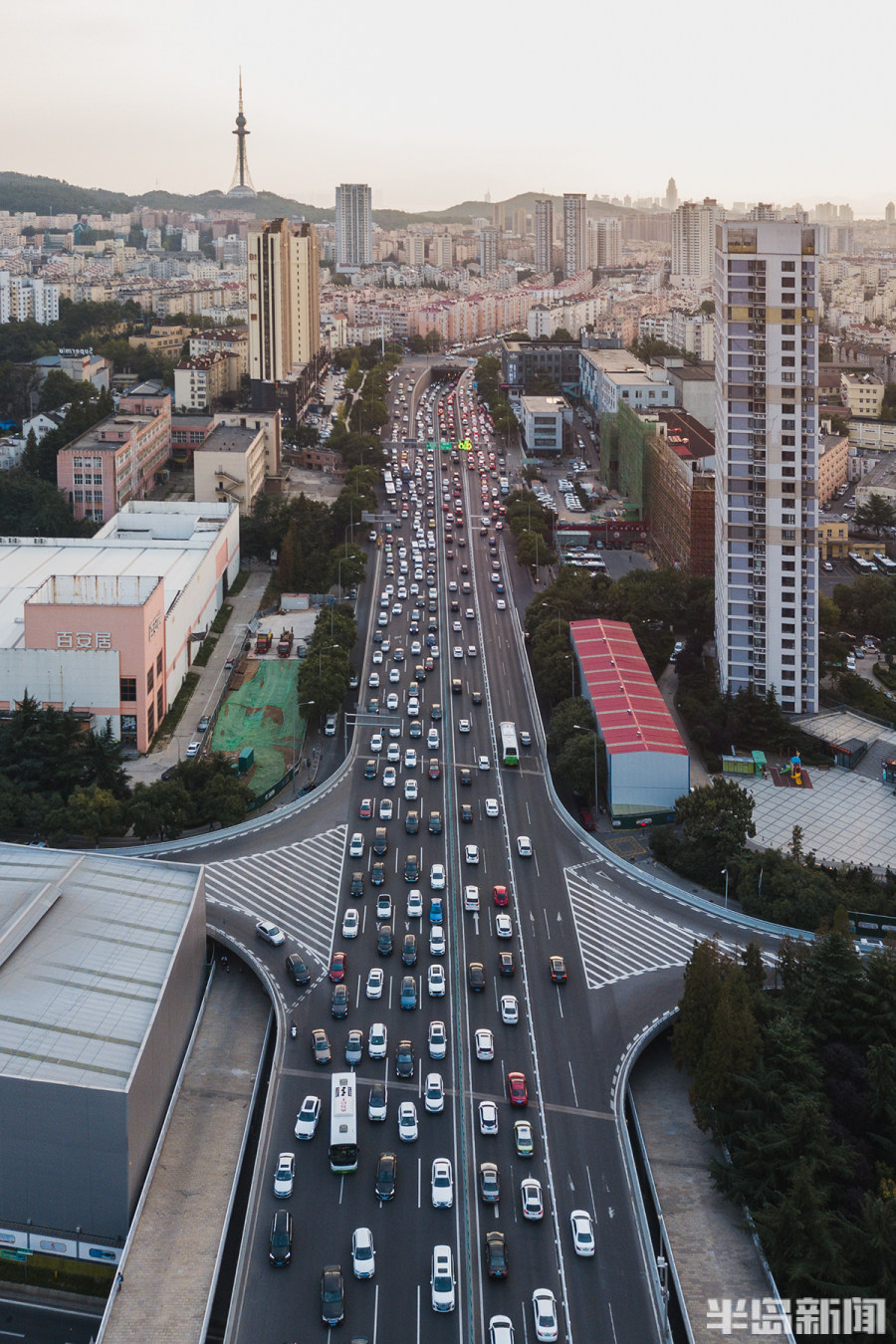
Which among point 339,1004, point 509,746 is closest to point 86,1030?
point 339,1004

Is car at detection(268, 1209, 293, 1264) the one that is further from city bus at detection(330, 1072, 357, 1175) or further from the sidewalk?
the sidewalk

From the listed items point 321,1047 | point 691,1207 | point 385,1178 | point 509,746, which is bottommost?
point 691,1207

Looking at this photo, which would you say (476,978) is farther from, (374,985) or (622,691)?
(622,691)

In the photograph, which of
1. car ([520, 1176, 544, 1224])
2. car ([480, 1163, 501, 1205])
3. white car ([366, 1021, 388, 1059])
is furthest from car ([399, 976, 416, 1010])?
car ([520, 1176, 544, 1224])

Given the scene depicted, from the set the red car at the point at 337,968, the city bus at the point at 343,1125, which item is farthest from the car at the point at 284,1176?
the red car at the point at 337,968

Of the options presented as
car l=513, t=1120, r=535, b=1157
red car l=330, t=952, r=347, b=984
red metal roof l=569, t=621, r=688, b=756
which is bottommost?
car l=513, t=1120, r=535, b=1157

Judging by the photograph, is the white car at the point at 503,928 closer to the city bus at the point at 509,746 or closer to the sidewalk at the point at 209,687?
the city bus at the point at 509,746

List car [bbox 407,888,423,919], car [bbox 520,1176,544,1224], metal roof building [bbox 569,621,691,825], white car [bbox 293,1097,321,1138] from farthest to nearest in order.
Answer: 1. metal roof building [bbox 569,621,691,825]
2. car [bbox 407,888,423,919]
3. white car [bbox 293,1097,321,1138]
4. car [bbox 520,1176,544,1224]
